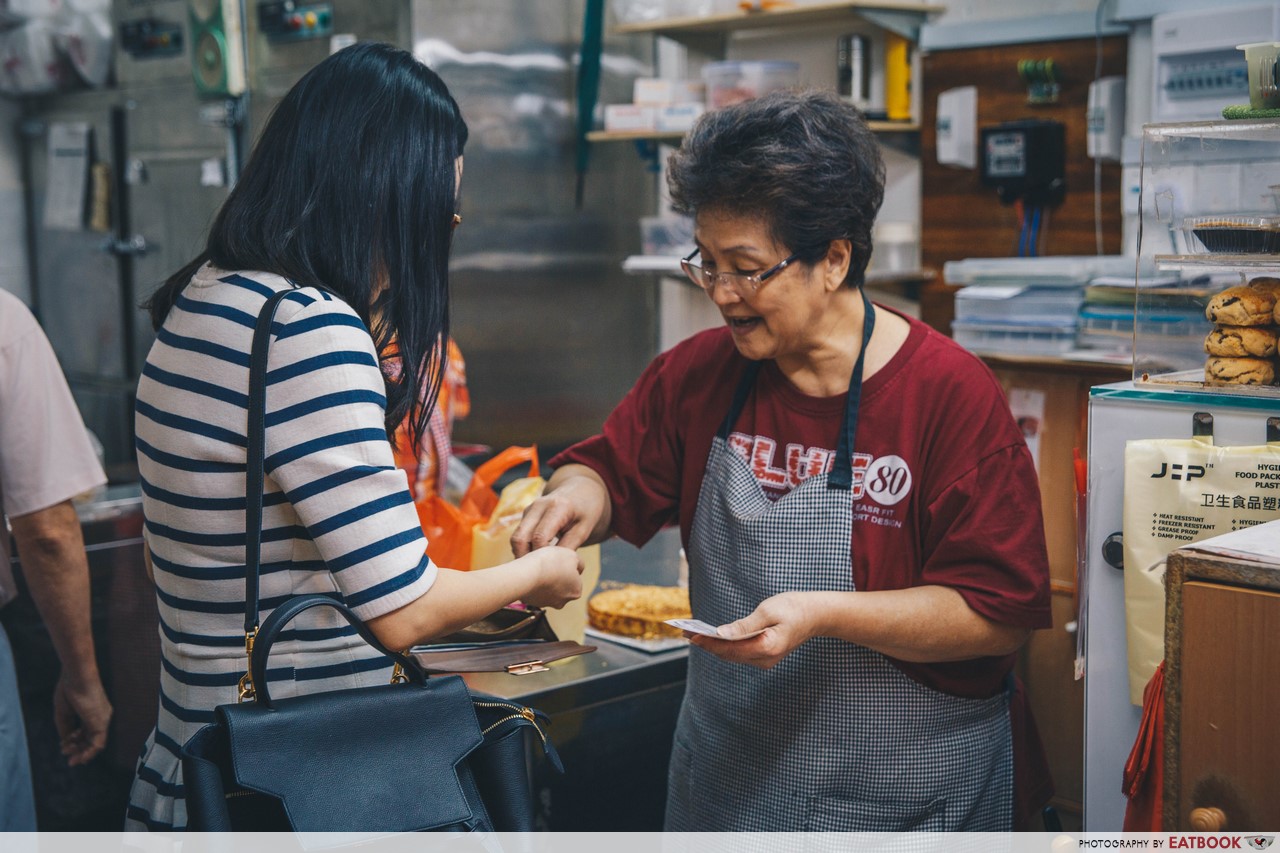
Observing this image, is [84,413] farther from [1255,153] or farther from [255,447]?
[1255,153]

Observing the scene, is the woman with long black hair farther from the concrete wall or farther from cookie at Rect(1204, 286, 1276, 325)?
the concrete wall

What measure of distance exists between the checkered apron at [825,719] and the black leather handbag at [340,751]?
474 mm

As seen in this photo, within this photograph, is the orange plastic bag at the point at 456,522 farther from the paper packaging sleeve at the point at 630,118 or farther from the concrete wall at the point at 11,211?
the concrete wall at the point at 11,211

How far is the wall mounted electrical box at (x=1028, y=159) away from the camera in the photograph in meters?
3.31

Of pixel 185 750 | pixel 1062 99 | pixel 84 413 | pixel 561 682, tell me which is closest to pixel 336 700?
pixel 185 750

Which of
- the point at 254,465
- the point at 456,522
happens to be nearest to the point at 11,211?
the point at 456,522

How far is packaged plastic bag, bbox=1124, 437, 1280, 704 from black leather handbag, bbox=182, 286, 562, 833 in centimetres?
70

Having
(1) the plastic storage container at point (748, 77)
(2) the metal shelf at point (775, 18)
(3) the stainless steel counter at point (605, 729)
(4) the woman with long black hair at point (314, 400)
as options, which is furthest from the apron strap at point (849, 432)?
(1) the plastic storage container at point (748, 77)

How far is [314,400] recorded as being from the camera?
51.4 inches

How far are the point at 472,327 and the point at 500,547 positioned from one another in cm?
192

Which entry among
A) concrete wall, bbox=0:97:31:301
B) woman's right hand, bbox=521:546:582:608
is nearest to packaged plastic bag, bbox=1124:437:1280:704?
woman's right hand, bbox=521:546:582:608

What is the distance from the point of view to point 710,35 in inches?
164

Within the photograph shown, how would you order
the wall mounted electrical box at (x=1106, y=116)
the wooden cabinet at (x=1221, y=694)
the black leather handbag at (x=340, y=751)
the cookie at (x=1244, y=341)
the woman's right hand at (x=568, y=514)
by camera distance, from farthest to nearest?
the wall mounted electrical box at (x=1106, y=116) < the woman's right hand at (x=568, y=514) < the cookie at (x=1244, y=341) < the black leather handbag at (x=340, y=751) < the wooden cabinet at (x=1221, y=694)
